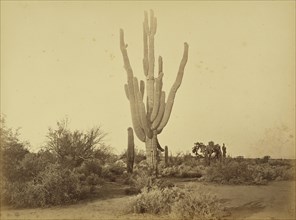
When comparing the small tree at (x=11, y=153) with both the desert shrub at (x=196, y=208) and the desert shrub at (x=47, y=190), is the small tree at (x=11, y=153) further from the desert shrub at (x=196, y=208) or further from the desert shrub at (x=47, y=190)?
the desert shrub at (x=196, y=208)

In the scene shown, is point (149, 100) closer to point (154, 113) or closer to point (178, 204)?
point (154, 113)

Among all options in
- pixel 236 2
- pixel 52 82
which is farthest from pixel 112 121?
pixel 236 2

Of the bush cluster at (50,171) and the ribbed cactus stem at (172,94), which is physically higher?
the ribbed cactus stem at (172,94)

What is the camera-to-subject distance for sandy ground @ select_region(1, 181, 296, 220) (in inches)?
412

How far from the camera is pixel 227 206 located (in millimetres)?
11492

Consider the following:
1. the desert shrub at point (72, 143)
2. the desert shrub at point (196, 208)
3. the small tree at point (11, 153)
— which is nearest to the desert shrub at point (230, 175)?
the desert shrub at point (72, 143)

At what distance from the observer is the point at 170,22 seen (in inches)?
520

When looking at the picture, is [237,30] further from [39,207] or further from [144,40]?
[39,207]

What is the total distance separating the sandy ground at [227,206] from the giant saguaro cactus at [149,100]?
2.02 metres

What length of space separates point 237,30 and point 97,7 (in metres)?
4.53

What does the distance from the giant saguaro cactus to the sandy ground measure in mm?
2020

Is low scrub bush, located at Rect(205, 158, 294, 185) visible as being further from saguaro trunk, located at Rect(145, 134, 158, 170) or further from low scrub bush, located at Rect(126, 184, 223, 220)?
low scrub bush, located at Rect(126, 184, 223, 220)

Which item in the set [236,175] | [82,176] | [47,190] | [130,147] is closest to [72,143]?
[82,176]

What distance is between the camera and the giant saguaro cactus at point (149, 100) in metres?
13.8
